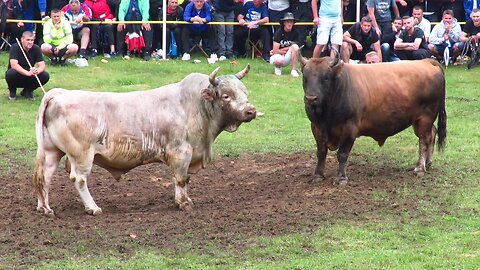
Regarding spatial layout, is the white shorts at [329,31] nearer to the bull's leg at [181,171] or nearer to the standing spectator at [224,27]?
the standing spectator at [224,27]

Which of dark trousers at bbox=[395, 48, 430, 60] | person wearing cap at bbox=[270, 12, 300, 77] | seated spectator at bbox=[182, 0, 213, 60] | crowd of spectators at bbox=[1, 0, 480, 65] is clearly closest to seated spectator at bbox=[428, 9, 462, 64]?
crowd of spectators at bbox=[1, 0, 480, 65]

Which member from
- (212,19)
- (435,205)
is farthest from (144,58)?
(435,205)

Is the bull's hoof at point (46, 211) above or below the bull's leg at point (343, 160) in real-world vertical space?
below

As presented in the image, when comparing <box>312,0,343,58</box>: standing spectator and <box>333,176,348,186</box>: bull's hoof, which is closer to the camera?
<box>333,176,348,186</box>: bull's hoof

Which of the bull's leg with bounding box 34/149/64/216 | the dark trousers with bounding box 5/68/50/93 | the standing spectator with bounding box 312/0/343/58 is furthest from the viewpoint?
the standing spectator with bounding box 312/0/343/58

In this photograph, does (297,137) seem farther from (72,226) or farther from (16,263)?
(16,263)

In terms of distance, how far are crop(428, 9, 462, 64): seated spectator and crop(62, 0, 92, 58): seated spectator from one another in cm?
730

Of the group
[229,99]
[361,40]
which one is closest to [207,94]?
[229,99]

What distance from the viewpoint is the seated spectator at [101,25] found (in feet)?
72.5

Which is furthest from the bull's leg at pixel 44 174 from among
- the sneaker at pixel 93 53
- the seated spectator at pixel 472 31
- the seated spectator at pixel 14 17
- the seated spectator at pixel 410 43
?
the seated spectator at pixel 472 31

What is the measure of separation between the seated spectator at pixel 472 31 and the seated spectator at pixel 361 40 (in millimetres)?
2034

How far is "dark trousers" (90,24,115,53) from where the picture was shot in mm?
22062

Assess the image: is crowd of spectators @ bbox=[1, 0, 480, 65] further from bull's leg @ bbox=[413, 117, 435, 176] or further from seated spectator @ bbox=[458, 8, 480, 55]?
bull's leg @ bbox=[413, 117, 435, 176]

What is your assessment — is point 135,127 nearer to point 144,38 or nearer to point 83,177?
point 83,177
